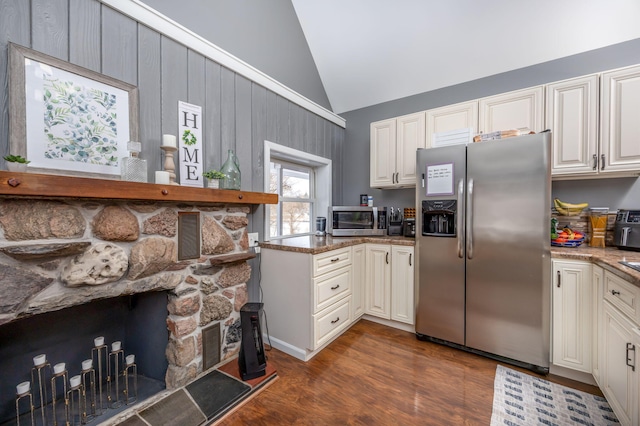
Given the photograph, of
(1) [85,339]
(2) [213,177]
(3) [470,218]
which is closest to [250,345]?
(1) [85,339]

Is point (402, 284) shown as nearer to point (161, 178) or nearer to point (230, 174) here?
point (230, 174)

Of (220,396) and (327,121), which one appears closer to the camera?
(220,396)

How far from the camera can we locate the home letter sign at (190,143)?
1.79 metres

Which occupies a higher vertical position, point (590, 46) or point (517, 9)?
point (517, 9)

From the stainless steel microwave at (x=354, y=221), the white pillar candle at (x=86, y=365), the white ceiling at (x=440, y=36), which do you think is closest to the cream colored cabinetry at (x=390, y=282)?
the stainless steel microwave at (x=354, y=221)

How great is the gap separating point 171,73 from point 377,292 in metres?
2.60

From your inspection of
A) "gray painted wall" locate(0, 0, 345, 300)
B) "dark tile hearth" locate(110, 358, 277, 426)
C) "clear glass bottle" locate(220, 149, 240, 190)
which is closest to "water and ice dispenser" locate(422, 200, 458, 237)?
"gray painted wall" locate(0, 0, 345, 300)

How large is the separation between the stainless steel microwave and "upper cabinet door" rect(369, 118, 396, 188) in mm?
434

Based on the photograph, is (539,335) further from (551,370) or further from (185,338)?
(185,338)

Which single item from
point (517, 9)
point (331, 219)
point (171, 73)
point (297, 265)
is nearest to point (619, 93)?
point (517, 9)

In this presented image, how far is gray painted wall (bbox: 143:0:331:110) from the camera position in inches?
74.9

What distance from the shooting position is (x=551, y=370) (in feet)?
6.18

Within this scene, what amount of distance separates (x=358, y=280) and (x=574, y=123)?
89.7 inches

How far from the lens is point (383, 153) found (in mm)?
2977
